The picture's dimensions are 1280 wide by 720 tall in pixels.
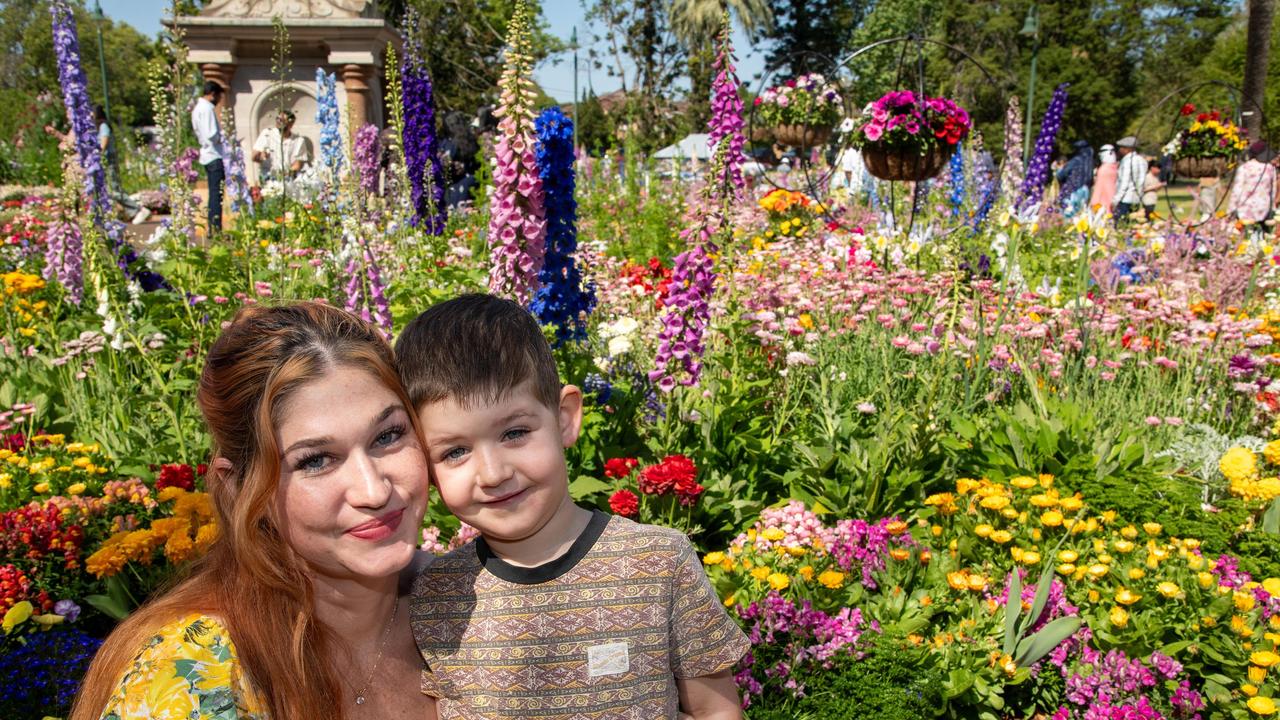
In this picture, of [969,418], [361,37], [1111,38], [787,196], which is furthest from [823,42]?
[969,418]

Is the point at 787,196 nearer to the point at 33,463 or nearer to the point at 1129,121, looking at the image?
the point at 33,463

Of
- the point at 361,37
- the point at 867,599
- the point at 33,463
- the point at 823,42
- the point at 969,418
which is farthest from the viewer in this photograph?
the point at 823,42

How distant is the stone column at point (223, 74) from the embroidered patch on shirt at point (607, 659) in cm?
1417

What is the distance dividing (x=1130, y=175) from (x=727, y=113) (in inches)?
394

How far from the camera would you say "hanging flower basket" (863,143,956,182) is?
6441 millimetres

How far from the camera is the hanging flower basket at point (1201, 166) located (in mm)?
9867

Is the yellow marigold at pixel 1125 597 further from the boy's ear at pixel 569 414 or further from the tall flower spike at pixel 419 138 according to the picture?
the tall flower spike at pixel 419 138

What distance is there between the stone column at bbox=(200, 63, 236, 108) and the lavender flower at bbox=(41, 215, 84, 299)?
909 cm

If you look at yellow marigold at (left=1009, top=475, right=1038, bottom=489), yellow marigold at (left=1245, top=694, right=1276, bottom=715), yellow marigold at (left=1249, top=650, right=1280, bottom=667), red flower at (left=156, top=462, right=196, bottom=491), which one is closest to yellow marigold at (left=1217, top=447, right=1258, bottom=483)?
yellow marigold at (left=1009, top=475, right=1038, bottom=489)

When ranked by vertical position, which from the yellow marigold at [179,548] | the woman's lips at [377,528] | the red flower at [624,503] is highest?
the woman's lips at [377,528]

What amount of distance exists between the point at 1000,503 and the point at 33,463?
11.6 feet

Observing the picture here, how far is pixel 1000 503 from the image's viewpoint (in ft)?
9.65

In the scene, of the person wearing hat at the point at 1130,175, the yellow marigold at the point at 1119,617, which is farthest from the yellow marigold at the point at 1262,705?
the person wearing hat at the point at 1130,175

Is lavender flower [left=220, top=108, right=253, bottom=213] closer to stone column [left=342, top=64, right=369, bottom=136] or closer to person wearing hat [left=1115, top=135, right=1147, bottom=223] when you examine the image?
stone column [left=342, top=64, right=369, bottom=136]
